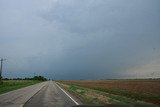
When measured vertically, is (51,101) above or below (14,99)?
below

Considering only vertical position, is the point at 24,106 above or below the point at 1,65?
below

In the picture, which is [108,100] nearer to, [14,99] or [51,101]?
[51,101]

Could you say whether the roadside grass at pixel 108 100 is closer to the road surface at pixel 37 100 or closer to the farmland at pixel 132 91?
the farmland at pixel 132 91

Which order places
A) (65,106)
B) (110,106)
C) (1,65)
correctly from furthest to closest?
(1,65) < (65,106) < (110,106)

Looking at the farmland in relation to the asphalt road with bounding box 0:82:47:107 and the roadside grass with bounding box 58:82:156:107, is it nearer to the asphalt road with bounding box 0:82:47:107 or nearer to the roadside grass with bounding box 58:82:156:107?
the roadside grass with bounding box 58:82:156:107

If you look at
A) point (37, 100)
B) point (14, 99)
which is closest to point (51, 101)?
point (37, 100)

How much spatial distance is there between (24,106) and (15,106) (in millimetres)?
531

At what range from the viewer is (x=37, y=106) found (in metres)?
16.1

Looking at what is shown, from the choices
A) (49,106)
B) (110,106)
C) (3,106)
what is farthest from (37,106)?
(110,106)

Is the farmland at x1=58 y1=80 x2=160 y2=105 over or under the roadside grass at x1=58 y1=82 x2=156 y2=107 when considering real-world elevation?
over

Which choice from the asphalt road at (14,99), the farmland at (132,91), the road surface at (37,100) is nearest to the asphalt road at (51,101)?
the road surface at (37,100)

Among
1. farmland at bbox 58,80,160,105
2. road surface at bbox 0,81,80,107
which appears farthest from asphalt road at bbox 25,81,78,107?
farmland at bbox 58,80,160,105

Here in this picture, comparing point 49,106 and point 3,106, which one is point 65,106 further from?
point 3,106

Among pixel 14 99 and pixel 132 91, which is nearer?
pixel 14 99
